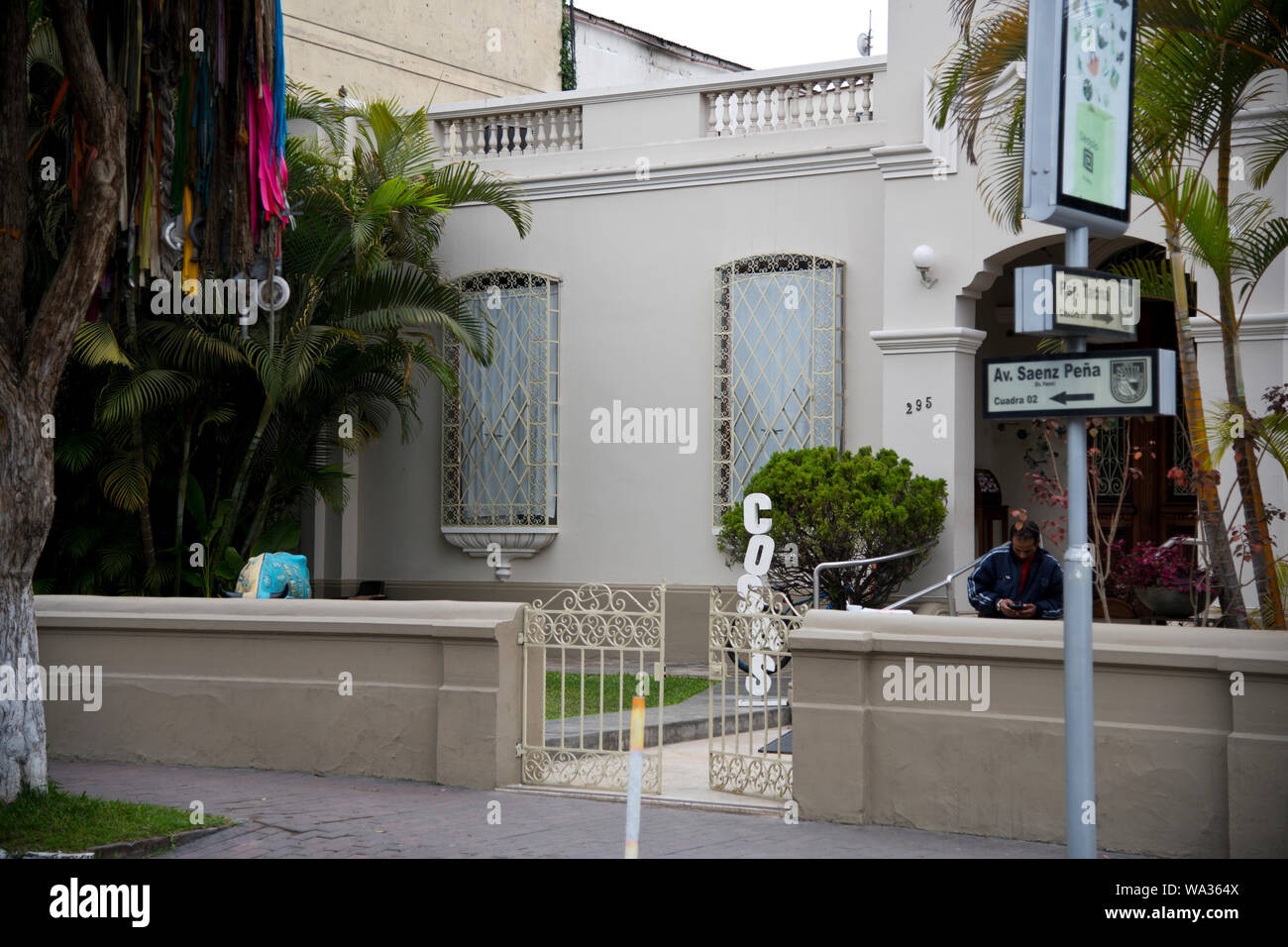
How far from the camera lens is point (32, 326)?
8.23 metres

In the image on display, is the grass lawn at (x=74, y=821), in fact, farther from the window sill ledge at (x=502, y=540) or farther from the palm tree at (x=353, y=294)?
the window sill ledge at (x=502, y=540)

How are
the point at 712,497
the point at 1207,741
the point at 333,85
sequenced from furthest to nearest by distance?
1. the point at 333,85
2. the point at 712,497
3. the point at 1207,741

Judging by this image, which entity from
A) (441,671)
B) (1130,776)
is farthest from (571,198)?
(1130,776)

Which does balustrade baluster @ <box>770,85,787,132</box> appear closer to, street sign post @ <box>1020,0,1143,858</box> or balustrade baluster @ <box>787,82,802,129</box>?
balustrade baluster @ <box>787,82,802,129</box>

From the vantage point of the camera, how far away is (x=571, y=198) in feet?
52.8

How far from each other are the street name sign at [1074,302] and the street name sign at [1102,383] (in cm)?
13

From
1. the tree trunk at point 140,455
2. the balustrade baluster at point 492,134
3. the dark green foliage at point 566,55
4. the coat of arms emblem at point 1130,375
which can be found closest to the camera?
the coat of arms emblem at point 1130,375

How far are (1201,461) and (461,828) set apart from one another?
5052 mm

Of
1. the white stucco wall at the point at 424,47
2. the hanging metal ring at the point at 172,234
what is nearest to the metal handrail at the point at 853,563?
the hanging metal ring at the point at 172,234

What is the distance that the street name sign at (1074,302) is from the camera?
5.32 meters

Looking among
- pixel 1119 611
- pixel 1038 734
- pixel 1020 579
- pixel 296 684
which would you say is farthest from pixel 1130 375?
pixel 1119 611

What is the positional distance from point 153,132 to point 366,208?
17.0 ft
